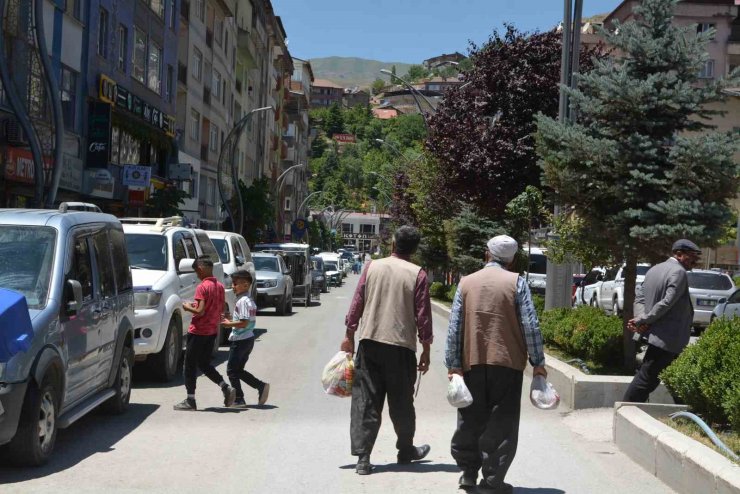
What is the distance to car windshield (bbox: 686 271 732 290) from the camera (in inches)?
1086

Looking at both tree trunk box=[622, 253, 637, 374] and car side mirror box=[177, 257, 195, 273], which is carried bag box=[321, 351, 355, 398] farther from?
car side mirror box=[177, 257, 195, 273]

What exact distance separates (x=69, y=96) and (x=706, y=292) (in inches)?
702

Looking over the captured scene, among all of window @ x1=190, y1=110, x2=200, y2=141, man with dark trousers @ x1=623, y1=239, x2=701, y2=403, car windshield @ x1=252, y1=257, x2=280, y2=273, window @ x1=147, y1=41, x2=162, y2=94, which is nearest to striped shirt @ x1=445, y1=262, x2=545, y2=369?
man with dark trousers @ x1=623, y1=239, x2=701, y2=403

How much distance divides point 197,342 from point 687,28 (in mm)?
6904

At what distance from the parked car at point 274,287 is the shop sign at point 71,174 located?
538 centimetres

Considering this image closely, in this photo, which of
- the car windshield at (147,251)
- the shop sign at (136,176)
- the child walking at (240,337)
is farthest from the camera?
the shop sign at (136,176)

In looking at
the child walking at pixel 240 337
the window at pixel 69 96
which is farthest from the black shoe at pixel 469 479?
the window at pixel 69 96

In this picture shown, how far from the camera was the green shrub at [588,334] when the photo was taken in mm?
13453

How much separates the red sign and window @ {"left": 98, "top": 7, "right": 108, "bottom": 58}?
7.73 meters

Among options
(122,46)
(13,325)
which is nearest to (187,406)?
(13,325)

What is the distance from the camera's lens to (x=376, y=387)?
7.82 metres

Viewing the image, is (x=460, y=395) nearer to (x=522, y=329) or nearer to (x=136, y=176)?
(x=522, y=329)

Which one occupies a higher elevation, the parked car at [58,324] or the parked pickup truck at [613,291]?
the parked car at [58,324]

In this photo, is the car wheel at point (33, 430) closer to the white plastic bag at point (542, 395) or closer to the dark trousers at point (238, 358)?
the dark trousers at point (238, 358)
